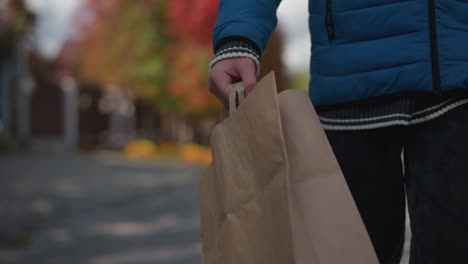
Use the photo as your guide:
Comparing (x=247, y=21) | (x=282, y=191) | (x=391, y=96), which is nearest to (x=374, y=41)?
(x=391, y=96)

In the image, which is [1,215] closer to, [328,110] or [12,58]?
[328,110]

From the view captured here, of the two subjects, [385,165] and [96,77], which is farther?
[96,77]

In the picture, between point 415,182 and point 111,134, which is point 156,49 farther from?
point 415,182

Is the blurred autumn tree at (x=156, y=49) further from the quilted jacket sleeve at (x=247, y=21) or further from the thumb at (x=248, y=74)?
the thumb at (x=248, y=74)

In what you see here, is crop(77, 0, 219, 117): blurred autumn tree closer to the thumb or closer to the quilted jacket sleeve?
the quilted jacket sleeve

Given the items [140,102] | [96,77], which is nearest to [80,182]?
[96,77]

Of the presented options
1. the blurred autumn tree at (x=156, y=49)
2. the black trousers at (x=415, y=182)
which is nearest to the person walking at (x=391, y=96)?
the black trousers at (x=415, y=182)

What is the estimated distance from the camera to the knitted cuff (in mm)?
1570

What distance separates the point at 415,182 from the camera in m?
1.55

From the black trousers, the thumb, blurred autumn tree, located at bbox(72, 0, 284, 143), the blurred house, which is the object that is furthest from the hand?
the blurred house

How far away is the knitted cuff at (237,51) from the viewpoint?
157 cm

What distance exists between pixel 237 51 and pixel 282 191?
41 cm

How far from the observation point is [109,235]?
19.4ft

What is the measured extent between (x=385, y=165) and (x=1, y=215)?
5718 millimetres
